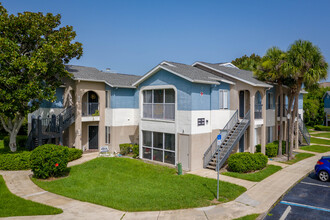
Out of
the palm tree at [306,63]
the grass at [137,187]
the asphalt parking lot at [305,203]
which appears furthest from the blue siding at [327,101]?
the grass at [137,187]

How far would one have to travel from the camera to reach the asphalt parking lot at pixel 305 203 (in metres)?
10.2

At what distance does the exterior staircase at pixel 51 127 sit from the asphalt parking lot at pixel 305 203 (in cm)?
1617

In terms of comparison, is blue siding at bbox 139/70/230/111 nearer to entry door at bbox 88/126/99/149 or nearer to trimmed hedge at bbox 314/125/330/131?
entry door at bbox 88/126/99/149

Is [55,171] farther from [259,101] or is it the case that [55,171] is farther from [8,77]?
[259,101]

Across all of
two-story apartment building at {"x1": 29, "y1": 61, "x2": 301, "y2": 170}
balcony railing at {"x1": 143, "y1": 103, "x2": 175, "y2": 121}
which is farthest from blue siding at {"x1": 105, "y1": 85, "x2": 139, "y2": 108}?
balcony railing at {"x1": 143, "y1": 103, "x2": 175, "y2": 121}

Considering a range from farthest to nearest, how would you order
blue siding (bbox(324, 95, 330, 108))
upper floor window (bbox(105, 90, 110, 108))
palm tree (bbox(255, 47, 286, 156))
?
blue siding (bbox(324, 95, 330, 108)) → upper floor window (bbox(105, 90, 110, 108)) → palm tree (bbox(255, 47, 286, 156))

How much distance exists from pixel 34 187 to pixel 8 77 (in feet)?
24.6

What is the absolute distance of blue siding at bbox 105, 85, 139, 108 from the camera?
890 inches

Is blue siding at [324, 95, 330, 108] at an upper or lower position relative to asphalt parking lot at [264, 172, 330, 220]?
upper

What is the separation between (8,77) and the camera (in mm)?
16188

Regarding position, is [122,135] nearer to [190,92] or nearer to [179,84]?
[179,84]

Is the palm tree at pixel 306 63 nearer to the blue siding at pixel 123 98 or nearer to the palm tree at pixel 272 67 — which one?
the palm tree at pixel 272 67

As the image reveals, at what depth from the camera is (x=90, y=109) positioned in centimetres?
2258

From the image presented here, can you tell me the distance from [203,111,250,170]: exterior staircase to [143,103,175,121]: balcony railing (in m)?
3.60
